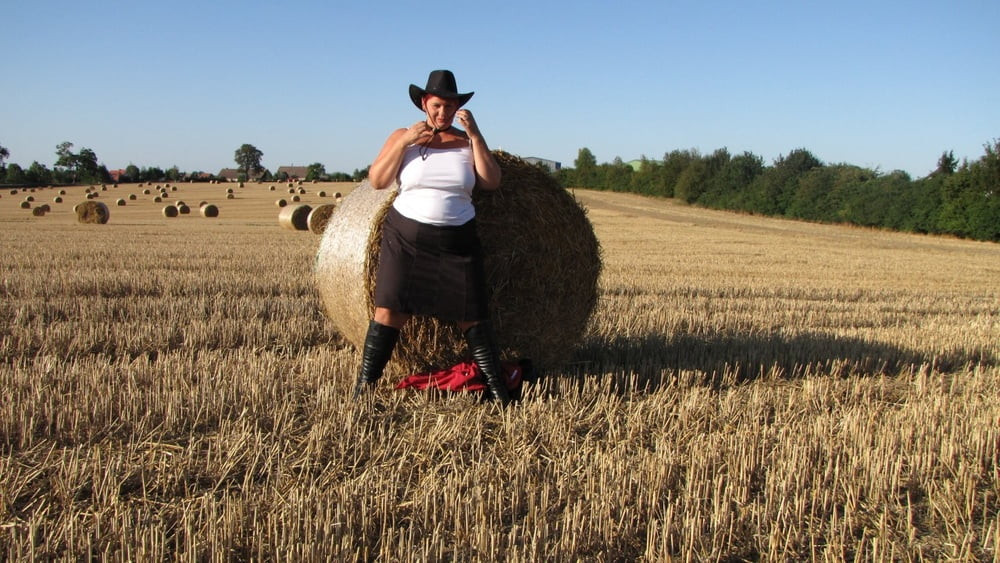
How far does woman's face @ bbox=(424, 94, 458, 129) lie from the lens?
176 inches

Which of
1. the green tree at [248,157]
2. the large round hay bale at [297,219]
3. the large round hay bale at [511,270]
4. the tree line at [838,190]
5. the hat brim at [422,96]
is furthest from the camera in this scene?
the green tree at [248,157]

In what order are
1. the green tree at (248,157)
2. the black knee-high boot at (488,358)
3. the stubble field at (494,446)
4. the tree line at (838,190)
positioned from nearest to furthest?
the stubble field at (494,446) < the black knee-high boot at (488,358) < the tree line at (838,190) < the green tree at (248,157)

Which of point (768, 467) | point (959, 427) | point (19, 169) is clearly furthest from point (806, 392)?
point (19, 169)

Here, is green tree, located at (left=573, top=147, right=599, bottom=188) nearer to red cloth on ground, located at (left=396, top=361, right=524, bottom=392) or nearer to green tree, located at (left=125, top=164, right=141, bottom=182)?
green tree, located at (left=125, top=164, right=141, bottom=182)

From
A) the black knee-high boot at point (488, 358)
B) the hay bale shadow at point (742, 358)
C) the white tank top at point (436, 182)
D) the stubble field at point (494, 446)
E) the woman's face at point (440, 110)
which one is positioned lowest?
the hay bale shadow at point (742, 358)

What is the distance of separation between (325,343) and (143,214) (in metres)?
27.6

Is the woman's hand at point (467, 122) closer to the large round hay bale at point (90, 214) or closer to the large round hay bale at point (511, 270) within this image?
the large round hay bale at point (511, 270)

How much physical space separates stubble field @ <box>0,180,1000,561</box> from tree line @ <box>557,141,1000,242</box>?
2782 centimetres

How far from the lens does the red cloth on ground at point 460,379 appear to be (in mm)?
4785

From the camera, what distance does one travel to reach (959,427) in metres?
4.34

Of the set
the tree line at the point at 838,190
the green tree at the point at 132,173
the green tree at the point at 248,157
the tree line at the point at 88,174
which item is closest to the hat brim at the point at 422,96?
the tree line at the point at 838,190

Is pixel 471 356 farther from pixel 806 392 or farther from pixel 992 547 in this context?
pixel 992 547

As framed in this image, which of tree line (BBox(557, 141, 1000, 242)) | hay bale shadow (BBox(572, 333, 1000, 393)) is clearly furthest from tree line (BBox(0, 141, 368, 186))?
hay bale shadow (BBox(572, 333, 1000, 393))

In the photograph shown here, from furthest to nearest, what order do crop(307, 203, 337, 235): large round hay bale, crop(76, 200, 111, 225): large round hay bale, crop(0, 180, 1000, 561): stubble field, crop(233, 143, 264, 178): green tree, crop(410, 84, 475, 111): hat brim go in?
crop(233, 143, 264, 178): green tree → crop(76, 200, 111, 225): large round hay bale → crop(307, 203, 337, 235): large round hay bale → crop(410, 84, 475, 111): hat brim → crop(0, 180, 1000, 561): stubble field
